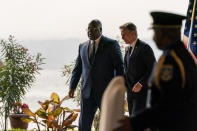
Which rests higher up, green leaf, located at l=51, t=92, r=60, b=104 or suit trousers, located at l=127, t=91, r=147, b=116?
suit trousers, located at l=127, t=91, r=147, b=116

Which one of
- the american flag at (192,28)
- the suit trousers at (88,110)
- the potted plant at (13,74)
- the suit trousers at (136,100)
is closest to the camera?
the suit trousers at (136,100)

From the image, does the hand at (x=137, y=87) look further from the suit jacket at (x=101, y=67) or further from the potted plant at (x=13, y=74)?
the potted plant at (x=13, y=74)

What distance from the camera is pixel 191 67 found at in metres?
1.86

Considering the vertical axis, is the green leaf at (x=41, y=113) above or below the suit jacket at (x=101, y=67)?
below

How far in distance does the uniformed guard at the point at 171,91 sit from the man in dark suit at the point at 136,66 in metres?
2.40

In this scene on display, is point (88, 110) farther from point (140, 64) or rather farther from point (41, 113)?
point (41, 113)

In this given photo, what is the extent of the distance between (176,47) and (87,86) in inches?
114

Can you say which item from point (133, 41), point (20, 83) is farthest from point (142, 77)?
point (20, 83)

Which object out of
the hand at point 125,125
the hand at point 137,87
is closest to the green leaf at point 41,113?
the hand at point 137,87

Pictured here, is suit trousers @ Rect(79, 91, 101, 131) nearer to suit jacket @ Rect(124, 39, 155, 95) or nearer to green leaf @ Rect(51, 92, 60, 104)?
suit jacket @ Rect(124, 39, 155, 95)

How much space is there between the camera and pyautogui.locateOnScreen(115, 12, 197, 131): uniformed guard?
177 cm

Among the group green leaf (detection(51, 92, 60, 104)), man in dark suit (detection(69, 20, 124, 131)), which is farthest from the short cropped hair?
green leaf (detection(51, 92, 60, 104))

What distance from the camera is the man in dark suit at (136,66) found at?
14.2 ft

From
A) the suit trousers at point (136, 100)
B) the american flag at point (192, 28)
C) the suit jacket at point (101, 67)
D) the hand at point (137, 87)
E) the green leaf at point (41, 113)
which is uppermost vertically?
the american flag at point (192, 28)
